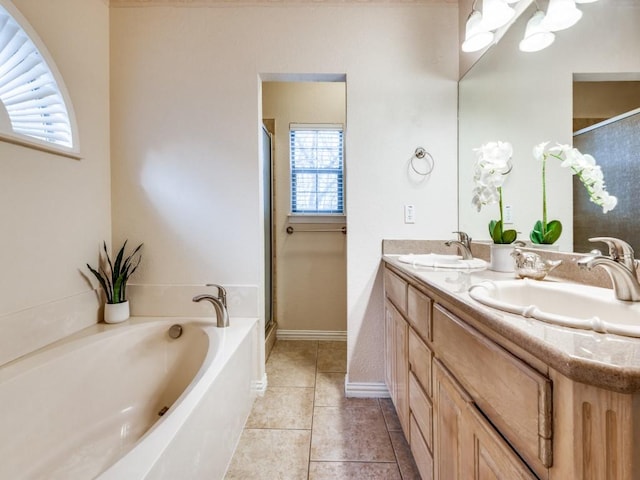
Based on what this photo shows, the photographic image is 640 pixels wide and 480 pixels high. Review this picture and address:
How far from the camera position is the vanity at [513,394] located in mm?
386

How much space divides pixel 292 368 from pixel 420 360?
1.25m

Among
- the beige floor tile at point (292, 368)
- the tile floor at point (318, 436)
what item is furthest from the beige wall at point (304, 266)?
the tile floor at point (318, 436)

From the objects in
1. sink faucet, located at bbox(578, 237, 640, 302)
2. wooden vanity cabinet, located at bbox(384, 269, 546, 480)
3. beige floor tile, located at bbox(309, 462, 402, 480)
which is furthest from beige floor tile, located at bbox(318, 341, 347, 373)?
sink faucet, located at bbox(578, 237, 640, 302)

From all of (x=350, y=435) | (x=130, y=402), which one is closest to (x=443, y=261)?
(x=350, y=435)

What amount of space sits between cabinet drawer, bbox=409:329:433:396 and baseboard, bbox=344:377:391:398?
2.13 feet

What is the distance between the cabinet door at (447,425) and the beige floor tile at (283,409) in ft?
2.61

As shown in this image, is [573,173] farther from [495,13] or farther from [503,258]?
[495,13]

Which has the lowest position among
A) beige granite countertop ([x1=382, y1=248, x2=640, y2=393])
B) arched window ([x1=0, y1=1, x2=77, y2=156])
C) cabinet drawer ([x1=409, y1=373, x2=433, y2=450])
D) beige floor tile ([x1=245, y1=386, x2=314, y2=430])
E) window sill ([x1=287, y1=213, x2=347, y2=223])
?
beige floor tile ([x1=245, y1=386, x2=314, y2=430])

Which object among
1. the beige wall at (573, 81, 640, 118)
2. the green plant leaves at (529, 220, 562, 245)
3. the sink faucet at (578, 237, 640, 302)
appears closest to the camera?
the sink faucet at (578, 237, 640, 302)

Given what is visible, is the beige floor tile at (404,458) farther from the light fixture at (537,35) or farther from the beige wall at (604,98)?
the light fixture at (537,35)

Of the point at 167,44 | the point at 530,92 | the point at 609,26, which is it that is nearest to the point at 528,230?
the point at 530,92

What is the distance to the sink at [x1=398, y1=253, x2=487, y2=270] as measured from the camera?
1.30 meters

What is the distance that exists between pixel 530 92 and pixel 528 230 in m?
0.62

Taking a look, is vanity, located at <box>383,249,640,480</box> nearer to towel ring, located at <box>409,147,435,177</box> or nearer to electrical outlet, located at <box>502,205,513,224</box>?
electrical outlet, located at <box>502,205,513,224</box>
